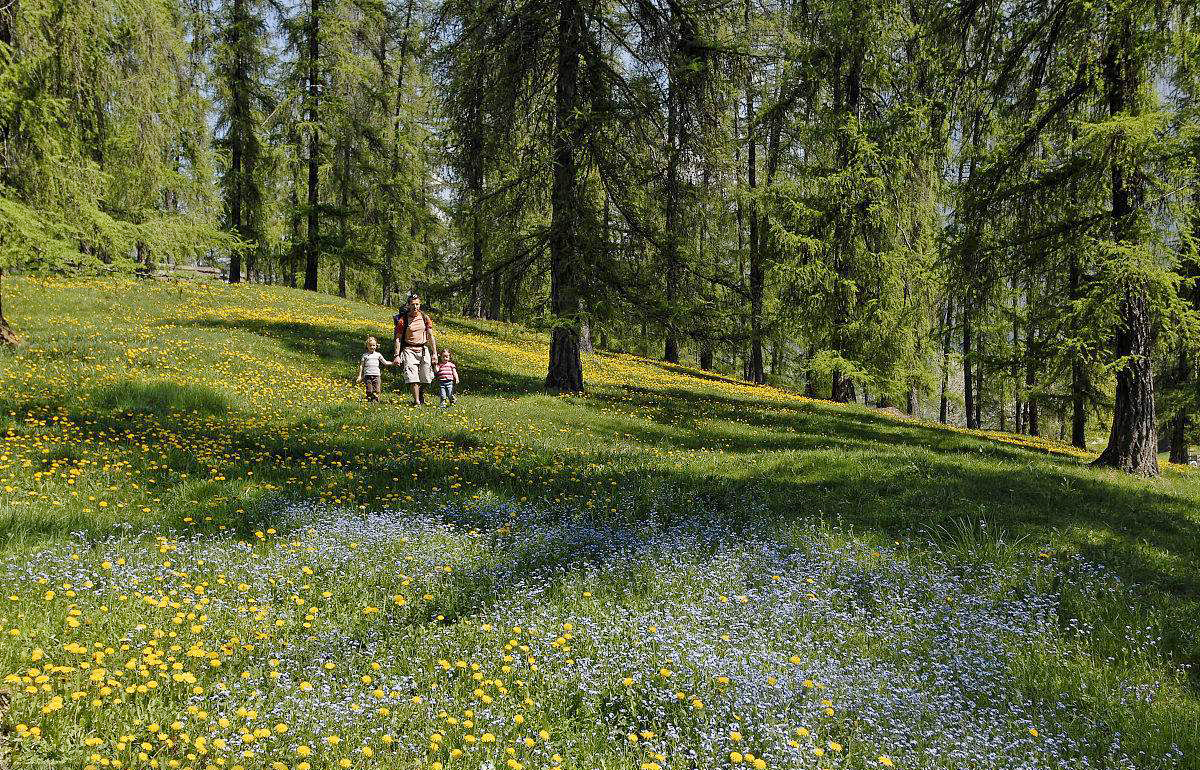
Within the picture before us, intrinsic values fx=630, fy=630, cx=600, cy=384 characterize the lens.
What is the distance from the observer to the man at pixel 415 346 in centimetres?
1221

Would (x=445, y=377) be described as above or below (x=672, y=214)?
below

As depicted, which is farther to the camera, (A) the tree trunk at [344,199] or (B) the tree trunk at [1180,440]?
(A) the tree trunk at [344,199]

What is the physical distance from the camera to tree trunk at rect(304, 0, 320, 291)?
2622 centimetres

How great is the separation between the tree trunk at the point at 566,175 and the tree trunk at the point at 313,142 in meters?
16.9

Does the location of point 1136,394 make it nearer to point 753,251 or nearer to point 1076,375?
point 1076,375

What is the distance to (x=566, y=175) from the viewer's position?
13.5m

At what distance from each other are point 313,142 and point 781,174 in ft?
63.9

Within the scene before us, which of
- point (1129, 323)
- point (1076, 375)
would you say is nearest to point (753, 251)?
point (1076, 375)

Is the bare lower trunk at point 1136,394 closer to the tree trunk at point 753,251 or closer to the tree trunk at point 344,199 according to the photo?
the tree trunk at point 753,251

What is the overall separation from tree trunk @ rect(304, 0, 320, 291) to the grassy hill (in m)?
18.9

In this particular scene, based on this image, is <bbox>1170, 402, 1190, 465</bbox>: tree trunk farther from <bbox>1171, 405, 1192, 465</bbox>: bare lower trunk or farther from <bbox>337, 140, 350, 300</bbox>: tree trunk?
<bbox>337, 140, 350, 300</bbox>: tree trunk

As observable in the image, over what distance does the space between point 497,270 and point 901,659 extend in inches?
471

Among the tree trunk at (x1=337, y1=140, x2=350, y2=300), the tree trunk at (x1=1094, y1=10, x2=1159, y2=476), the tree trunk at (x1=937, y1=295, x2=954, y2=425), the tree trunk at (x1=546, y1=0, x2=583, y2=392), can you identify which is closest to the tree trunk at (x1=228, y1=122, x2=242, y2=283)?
the tree trunk at (x1=337, y1=140, x2=350, y2=300)

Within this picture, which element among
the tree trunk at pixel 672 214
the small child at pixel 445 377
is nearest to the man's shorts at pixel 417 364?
the small child at pixel 445 377
